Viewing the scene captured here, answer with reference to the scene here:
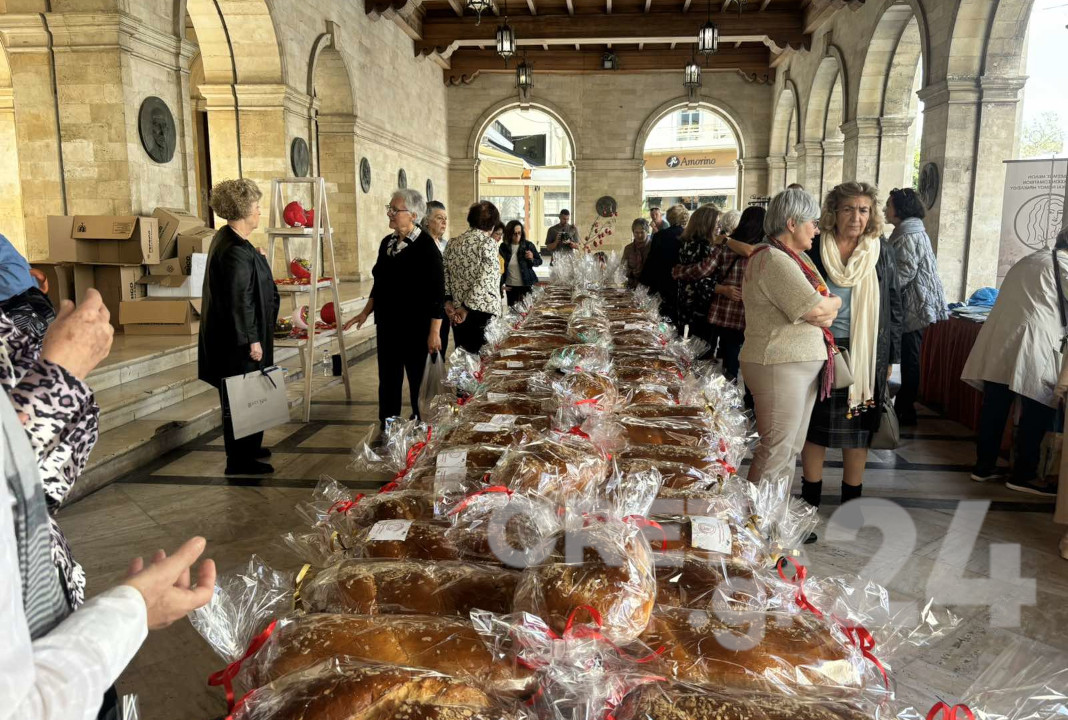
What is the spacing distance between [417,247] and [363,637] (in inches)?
131

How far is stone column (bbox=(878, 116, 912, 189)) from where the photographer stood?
1109 centimetres

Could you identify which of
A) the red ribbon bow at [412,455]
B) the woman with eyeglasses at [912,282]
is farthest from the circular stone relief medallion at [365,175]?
the red ribbon bow at [412,455]

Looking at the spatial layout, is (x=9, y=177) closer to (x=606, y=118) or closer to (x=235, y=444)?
(x=235, y=444)

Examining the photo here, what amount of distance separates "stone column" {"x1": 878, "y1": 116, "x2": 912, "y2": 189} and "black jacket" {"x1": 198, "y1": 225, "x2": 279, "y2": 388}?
10148mm

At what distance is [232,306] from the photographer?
3.93 meters

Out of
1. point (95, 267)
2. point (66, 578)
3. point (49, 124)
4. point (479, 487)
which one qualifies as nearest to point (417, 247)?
point (479, 487)

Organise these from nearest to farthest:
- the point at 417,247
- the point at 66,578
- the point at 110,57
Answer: the point at 66,578, the point at 417,247, the point at 110,57

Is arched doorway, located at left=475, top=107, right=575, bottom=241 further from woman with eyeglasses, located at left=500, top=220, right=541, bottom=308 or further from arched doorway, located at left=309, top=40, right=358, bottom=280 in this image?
woman with eyeglasses, located at left=500, top=220, right=541, bottom=308

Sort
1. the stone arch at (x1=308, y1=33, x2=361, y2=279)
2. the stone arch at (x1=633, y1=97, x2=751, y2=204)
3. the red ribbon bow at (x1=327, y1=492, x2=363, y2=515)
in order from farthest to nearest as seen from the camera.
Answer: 1. the stone arch at (x1=633, y1=97, x2=751, y2=204)
2. the stone arch at (x1=308, y1=33, x2=361, y2=279)
3. the red ribbon bow at (x1=327, y1=492, x2=363, y2=515)

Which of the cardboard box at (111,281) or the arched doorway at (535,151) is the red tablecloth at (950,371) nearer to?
the cardboard box at (111,281)

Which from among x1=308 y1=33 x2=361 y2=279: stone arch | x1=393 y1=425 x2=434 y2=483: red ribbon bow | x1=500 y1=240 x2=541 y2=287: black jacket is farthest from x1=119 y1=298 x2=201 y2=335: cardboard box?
x1=308 y1=33 x2=361 y2=279: stone arch

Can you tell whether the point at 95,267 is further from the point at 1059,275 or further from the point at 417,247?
the point at 1059,275

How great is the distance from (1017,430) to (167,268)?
7111 millimetres

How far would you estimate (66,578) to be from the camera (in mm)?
1102
